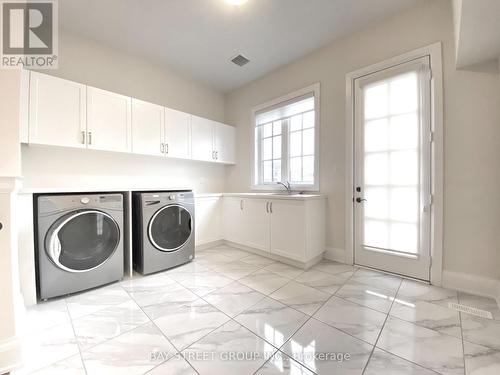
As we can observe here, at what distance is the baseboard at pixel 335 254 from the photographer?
8.47 ft

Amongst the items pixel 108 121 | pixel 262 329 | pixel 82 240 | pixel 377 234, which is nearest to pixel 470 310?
pixel 377 234

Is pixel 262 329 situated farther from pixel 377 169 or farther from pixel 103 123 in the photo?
pixel 103 123

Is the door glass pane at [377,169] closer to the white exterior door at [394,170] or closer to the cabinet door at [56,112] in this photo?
the white exterior door at [394,170]

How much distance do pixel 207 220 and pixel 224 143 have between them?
137cm

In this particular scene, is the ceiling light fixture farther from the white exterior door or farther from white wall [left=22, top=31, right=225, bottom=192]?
white wall [left=22, top=31, right=225, bottom=192]

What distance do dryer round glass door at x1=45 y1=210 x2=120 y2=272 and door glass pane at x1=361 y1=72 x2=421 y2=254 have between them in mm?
2692

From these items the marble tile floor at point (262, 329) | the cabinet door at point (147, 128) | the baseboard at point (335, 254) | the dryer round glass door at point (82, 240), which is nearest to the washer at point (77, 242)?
the dryer round glass door at point (82, 240)

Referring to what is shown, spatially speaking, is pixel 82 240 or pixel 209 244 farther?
pixel 209 244

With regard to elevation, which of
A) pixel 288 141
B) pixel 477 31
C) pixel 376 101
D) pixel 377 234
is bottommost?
pixel 377 234

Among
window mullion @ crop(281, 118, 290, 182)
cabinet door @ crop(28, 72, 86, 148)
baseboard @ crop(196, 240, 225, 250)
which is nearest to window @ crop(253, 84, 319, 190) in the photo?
window mullion @ crop(281, 118, 290, 182)

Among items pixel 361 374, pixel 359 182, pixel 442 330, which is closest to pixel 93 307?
pixel 361 374

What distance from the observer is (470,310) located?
1.59m

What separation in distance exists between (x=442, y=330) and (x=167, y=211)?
2522mm

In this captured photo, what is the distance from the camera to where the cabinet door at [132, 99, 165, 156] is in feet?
8.75
